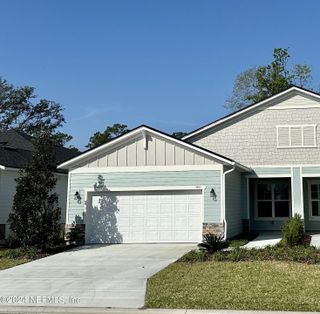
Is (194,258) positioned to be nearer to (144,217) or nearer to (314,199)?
(144,217)

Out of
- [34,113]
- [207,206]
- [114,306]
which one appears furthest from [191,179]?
[34,113]

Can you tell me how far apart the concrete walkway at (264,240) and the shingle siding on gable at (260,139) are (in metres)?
3.14

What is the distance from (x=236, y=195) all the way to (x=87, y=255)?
7.66 m

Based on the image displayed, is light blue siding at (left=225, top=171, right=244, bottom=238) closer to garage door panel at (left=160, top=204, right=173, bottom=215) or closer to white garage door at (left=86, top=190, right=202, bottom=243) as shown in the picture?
white garage door at (left=86, top=190, right=202, bottom=243)

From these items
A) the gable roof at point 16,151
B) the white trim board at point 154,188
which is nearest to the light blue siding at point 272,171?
the white trim board at point 154,188

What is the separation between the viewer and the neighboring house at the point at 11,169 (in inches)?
824

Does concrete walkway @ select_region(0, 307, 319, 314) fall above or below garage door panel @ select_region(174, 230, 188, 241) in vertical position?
below

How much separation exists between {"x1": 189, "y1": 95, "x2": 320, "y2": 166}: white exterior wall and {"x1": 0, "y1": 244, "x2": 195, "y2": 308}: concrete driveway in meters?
6.17

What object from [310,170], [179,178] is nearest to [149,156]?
[179,178]

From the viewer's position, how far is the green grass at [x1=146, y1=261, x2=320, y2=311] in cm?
844

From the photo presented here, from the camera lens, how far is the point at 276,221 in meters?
22.2

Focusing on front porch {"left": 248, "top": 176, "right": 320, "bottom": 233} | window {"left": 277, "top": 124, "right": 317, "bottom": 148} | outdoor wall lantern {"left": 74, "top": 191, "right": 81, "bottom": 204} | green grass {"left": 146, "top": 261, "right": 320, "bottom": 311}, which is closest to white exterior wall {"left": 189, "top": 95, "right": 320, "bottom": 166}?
window {"left": 277, "top": 124, "right": 317, "bottom": 148}

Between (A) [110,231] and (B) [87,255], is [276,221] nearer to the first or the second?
(A) [110,231]

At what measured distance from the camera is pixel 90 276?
1173 cm
